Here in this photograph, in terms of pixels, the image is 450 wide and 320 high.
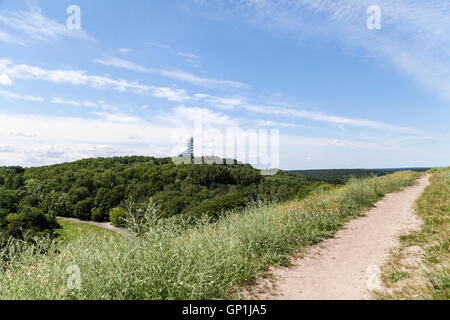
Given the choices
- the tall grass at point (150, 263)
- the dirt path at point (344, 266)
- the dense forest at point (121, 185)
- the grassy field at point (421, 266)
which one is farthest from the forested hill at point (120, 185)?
the grassy field at point (421, 266)

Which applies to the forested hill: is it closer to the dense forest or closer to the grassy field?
the dense forest

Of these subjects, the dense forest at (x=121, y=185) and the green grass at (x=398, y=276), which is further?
the dense forest at (x=121, y=185)

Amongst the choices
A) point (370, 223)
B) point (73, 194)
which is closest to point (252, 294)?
point (370, 223)

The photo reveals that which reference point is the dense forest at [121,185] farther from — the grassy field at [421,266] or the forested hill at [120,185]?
the grassy field at [421,266]

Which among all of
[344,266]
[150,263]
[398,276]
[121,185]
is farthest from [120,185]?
[398,276]

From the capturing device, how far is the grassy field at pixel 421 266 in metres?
2.90

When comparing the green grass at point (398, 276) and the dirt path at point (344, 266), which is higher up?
the green grass at point (398, 276)

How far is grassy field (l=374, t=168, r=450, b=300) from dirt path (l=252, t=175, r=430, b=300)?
0.65ft

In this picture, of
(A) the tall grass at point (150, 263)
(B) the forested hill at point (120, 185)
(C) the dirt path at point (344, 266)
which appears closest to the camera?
(A) the tall grass at point (150, 263)

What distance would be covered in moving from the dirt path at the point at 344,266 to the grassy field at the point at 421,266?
0.65 ft

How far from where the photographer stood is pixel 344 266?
13.7 ft

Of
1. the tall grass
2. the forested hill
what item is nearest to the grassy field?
the tall grass
